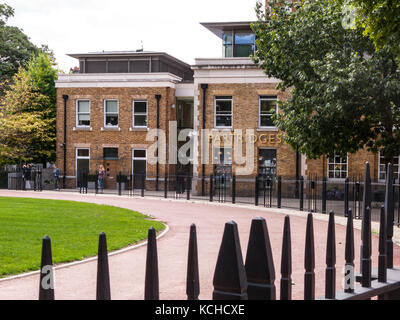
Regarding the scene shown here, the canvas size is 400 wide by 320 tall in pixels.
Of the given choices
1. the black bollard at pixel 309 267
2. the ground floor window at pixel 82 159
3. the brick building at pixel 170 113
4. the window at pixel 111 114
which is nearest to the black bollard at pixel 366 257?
the black bollard at pixel 309 267

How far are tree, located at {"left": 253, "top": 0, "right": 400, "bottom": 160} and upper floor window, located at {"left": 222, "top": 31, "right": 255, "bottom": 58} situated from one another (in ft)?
36.0

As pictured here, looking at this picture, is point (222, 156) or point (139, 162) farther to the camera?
point (139, 162)

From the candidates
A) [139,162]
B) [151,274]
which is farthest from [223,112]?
[151,274]

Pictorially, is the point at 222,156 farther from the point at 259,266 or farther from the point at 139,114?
the point at 259,266

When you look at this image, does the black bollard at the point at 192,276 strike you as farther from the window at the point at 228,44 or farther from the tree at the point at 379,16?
the window at the point at 228,44

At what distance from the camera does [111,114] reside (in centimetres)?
3869

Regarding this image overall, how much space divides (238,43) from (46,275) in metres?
34.9

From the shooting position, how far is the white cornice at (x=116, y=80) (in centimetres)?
3778

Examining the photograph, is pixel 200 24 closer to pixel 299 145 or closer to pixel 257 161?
pixel 257 161

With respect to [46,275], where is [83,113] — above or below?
above

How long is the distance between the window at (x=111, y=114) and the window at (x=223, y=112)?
26.8 feet

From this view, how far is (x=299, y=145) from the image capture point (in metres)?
23.8

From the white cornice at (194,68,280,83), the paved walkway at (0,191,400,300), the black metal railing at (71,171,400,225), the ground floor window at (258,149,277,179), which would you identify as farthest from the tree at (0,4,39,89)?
the paved walkway at (0,191,400,300)
